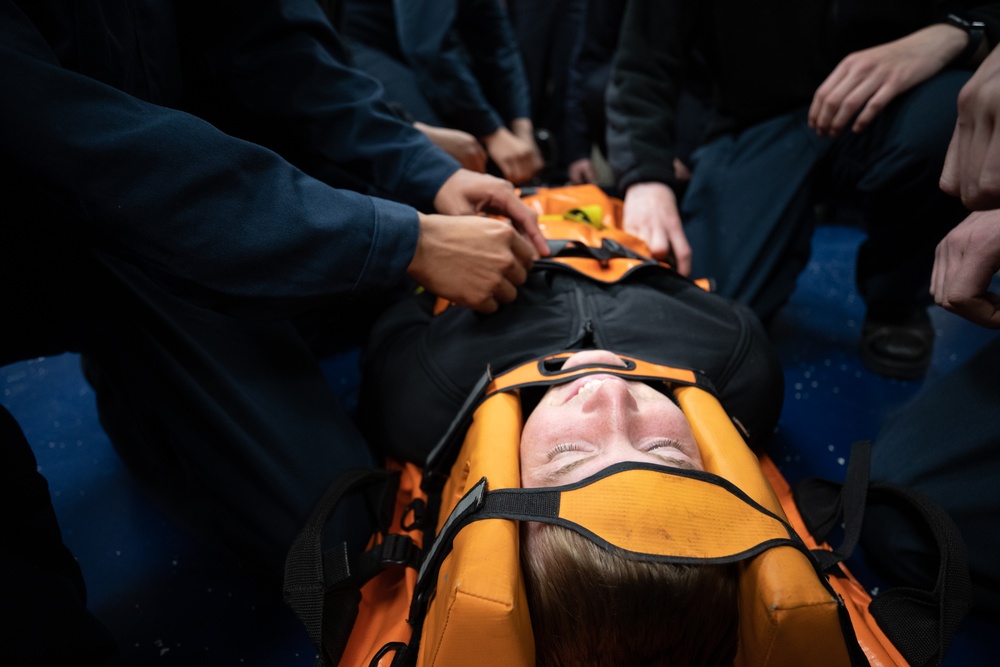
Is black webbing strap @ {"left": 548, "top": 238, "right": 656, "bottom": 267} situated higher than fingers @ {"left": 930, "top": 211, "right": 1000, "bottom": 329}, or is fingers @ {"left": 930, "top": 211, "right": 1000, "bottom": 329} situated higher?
fingers @ {"left": 930, "top": 211, "right": 1000, "bottom": 329}

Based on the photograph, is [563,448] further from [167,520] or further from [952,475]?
[167,520]

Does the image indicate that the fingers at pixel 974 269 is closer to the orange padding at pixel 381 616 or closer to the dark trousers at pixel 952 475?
the dark trousers at pixel 952 475

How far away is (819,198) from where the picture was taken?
1.89 m

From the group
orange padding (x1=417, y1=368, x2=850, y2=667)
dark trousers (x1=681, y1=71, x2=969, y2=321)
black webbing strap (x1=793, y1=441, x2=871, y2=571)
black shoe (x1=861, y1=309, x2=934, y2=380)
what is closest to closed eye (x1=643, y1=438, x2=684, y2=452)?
orange padding (x1=417, y1=368, x2=850, y2=667)

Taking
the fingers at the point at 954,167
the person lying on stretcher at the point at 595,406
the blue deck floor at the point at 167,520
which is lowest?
the blue deck floor at the point at 167,520

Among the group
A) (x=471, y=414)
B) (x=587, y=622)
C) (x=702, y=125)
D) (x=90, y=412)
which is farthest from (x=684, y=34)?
A: (x=90, y=412)

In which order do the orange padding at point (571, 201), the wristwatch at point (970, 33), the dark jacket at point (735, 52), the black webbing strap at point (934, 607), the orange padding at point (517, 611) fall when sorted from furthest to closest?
the orange padding at point (571, 201) → the dark jacket at point (735, 52) → the wristwatch at point (970, 33) → the black webbing strap at point (934, 607) → the orange padding at point (517, 611)

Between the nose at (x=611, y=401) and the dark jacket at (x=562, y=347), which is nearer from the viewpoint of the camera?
the nose at (x=611, y=401)

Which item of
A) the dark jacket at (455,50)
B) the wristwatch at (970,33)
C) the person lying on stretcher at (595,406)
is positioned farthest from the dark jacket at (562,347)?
the dark jacket at (455,50)

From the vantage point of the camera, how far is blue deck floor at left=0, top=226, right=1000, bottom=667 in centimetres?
108

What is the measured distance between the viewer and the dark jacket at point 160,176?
76 cm

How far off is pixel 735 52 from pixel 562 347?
4.21ft

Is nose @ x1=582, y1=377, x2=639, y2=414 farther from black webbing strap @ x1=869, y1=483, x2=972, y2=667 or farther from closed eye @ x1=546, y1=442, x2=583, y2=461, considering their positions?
black webbing strap @ x1=869, y1=483, x2=972, y2=667

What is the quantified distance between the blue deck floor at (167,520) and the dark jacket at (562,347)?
1.21 ft
